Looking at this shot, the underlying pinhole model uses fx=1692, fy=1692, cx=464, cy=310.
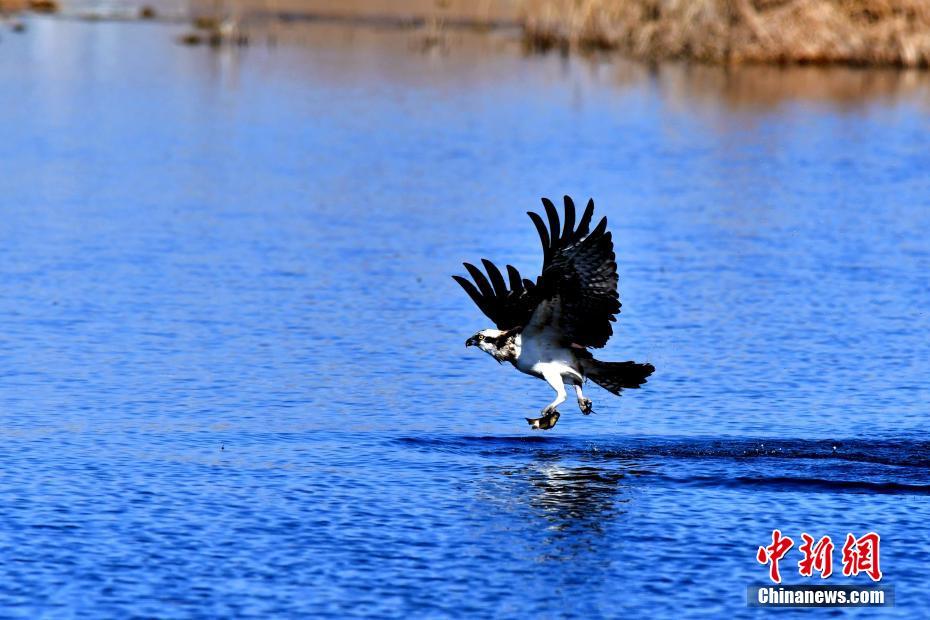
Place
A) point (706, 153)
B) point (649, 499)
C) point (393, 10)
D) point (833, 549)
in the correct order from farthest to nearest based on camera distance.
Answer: point (393, 10) → point (706, 153) → point (649, 499) → point (833, 549)

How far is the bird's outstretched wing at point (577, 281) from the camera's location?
400 inches

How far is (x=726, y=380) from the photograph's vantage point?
1293cm

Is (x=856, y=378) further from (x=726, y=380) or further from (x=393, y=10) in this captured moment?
(x=393, y=10)

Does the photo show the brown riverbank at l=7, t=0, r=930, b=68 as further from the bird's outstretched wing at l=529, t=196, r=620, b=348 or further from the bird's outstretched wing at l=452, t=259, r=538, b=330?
the bird's outstretched wing at l=452, t=259, r=538, b=330

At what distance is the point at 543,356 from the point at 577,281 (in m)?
0.60

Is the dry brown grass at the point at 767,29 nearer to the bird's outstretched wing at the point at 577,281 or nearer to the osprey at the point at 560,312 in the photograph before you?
the osprey at the point at 560,312

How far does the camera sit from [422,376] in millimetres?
12906

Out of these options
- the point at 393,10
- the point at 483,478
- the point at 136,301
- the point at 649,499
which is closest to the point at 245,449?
the point at 483,478

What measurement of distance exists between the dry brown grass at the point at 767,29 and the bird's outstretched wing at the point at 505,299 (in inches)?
1222

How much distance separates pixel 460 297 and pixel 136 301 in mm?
3050

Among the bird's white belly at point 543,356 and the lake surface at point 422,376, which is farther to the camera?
the bird's white belly at point 543,356

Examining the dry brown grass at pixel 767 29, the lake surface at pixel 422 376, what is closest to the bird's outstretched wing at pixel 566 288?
the lake surface at pixel 422 376

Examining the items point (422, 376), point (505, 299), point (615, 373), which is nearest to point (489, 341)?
point (505, 299)

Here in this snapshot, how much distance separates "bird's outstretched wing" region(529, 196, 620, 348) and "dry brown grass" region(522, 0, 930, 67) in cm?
3089
